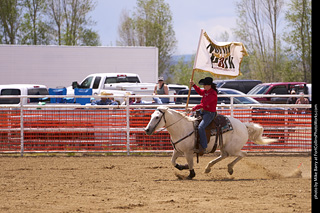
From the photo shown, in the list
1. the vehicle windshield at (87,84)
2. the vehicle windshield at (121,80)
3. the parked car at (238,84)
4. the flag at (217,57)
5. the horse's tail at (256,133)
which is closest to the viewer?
the horse's tail at (256,133)

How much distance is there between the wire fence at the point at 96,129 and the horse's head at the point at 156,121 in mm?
5163

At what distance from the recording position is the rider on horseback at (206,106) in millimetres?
11320

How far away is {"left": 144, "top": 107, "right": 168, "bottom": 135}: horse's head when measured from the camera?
442 inches

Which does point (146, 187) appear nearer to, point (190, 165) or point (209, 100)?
point (190, 165)

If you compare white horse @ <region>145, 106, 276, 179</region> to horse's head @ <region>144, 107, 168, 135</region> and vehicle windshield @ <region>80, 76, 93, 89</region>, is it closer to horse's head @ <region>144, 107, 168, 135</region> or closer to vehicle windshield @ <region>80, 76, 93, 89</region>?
horse's head @ <region>144, 107, 168, 135</region>

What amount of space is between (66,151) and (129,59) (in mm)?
14894

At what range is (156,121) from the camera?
37.1ft

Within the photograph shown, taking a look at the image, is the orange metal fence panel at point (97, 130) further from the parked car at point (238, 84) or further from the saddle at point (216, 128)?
the parked car at point (238, 84)

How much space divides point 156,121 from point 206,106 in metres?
1.05

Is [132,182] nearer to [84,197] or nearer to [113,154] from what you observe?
[84,197]

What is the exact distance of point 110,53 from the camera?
31156mm

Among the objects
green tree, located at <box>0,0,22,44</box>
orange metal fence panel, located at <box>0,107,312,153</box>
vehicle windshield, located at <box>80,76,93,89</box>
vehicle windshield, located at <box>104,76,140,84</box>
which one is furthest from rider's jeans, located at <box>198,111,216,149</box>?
green tree, located at <box>0,0,22,44</box>

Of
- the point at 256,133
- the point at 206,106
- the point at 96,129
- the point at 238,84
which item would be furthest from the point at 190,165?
the point at 238,84

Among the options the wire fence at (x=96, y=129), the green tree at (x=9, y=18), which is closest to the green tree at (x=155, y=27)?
the green tree at (x=9, y=18)
